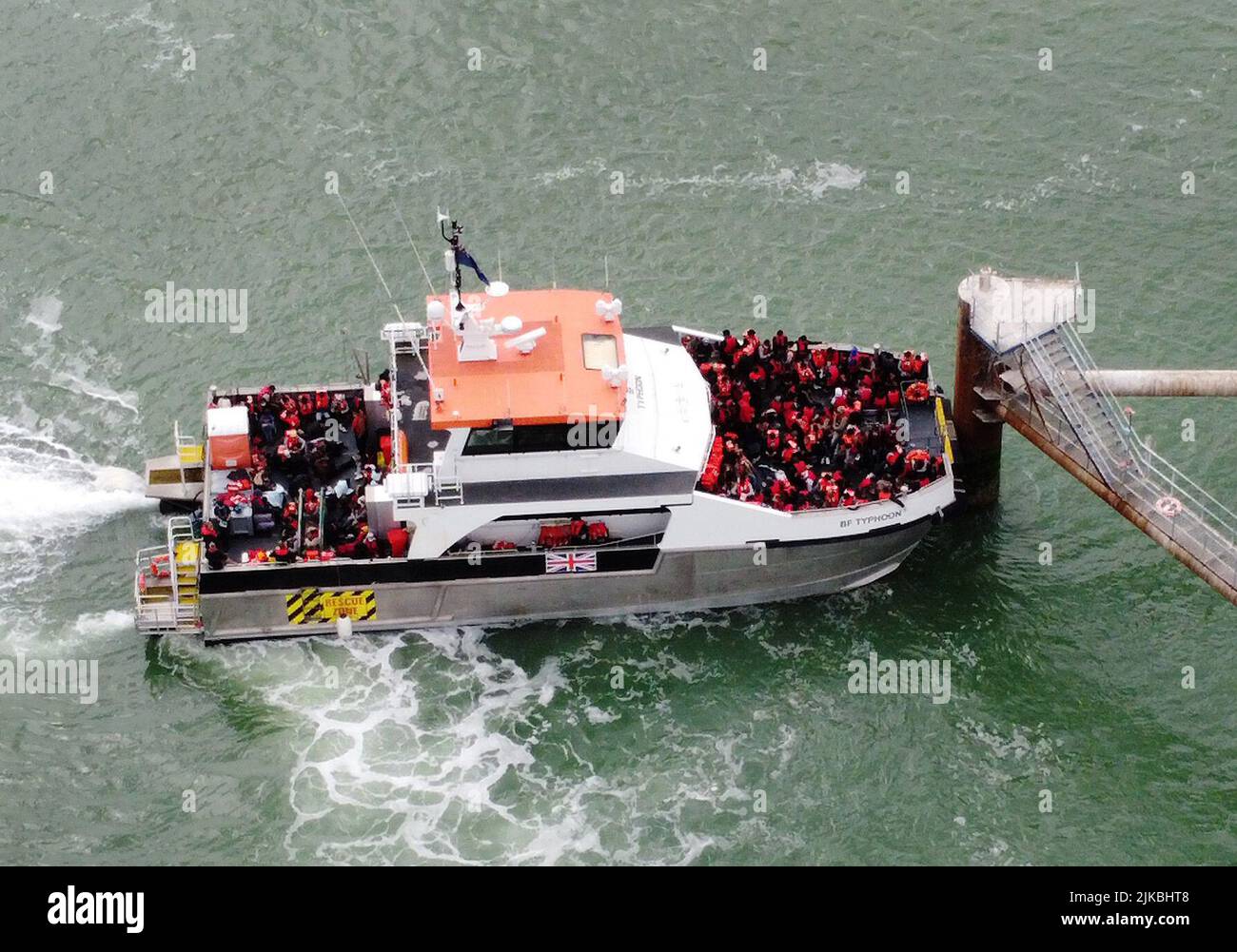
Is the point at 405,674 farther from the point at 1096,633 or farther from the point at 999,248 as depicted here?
the point at 999,248

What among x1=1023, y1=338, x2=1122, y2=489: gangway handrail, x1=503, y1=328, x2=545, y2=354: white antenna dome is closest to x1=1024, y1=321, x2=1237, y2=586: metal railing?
x1=1023, y1=338, x2=1122, y2=489: gangway handrail

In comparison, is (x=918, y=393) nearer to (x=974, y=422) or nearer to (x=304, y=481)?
(x=974, y=422)

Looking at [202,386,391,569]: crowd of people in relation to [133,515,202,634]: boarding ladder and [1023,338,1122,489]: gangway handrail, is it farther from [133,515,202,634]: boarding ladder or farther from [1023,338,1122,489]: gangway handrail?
[1023,338,1122,489]: gangway handrail

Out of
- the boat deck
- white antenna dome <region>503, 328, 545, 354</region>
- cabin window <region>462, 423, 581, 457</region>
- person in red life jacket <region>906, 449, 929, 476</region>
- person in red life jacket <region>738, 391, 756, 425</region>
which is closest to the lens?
cabin window <region>462, 423, 581, 457</region>

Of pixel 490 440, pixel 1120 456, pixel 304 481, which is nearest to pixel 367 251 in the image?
pixel 304 481

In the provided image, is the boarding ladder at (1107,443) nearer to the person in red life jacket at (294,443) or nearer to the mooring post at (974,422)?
the mooring post at (974,422)
